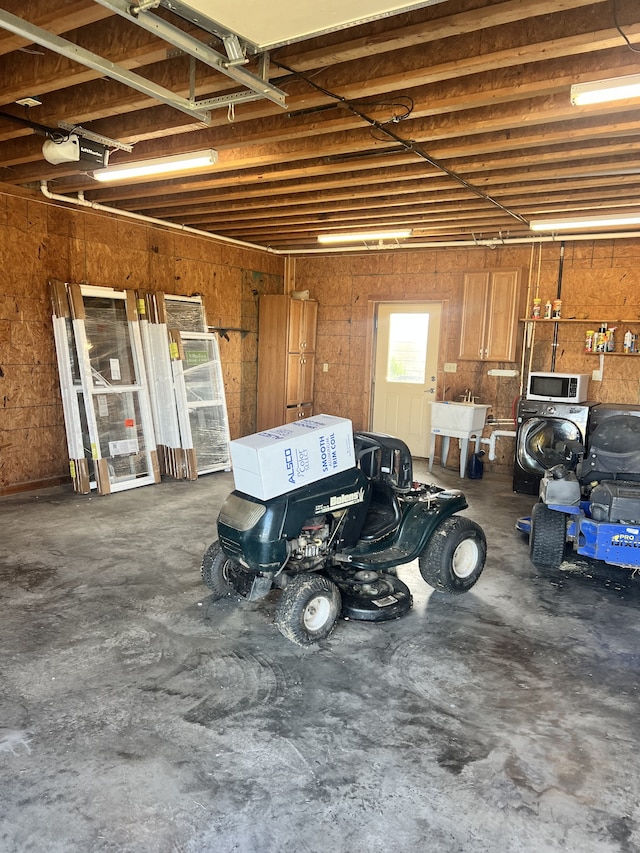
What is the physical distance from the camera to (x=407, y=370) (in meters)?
8.25

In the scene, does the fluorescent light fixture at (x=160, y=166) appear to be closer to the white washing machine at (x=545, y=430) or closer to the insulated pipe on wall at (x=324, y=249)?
the insulated pipe on wall at (x=324, y=249)

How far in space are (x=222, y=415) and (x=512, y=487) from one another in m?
3.53

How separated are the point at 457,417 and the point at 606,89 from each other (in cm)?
458

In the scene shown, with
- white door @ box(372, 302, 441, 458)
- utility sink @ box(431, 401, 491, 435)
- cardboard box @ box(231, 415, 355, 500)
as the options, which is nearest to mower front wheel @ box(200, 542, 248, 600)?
cardboard box @ box(231, 415, 355, 500)

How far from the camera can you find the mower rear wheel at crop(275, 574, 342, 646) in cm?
297

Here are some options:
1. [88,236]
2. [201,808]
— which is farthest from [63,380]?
[201,808]

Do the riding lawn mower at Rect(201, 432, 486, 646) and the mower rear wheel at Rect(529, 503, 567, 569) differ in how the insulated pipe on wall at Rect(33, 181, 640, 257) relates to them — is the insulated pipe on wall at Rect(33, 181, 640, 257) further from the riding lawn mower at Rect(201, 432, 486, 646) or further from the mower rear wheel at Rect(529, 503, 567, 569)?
the riding lawn mower at Rect(201, 432, 486, 646)

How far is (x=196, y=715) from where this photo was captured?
2.46m

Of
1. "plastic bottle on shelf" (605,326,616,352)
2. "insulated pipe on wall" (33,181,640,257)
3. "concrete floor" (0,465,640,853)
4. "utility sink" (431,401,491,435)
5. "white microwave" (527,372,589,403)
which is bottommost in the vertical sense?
"concrete floor" (0,465,640,853)

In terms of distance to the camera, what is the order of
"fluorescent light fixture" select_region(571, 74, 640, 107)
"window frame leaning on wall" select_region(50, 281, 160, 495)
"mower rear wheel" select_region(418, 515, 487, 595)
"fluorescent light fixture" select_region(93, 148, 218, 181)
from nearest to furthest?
"fluorescent light fixture" select_region(571, 74, 640, 107) < "mower rear wheel" select_region(418, 515, 487, 595) < "fluorescent light fixture" select_region(93, 148, 218, 181) < "window frame leaning on wall" select_region(50, 281, 160, 495)

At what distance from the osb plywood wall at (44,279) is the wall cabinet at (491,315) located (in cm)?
352

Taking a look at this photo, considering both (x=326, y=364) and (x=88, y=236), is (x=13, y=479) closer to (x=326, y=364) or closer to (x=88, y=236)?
(x=88, y=236)

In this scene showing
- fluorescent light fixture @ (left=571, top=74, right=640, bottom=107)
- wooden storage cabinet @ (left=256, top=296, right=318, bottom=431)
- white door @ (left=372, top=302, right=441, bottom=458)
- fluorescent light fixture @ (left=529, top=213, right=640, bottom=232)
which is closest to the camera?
fluorescent light fixture @ (left=571, top=74, right=640, bottom=107)

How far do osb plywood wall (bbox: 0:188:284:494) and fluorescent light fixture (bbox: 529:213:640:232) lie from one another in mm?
4071
